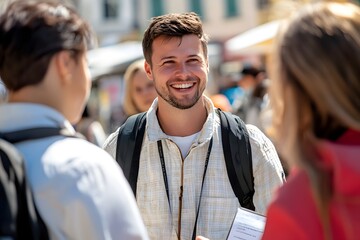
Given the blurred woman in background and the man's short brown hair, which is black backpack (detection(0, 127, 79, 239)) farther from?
the blurred woman in background

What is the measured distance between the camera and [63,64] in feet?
7.64

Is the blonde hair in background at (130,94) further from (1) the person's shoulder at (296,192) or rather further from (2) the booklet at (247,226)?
(1) the person's shoulder at (296,192)

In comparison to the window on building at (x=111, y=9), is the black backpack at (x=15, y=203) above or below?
above

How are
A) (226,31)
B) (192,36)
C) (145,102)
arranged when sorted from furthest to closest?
(226,31), (145,102), (192,36)

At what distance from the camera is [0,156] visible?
2182mm

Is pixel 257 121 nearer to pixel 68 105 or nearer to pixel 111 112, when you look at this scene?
pixel 68 105

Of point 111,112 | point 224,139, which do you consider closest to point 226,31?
point 111,112

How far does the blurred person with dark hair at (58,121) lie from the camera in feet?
7.23

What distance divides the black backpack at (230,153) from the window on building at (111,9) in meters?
37.5

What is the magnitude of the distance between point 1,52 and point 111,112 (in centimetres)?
2062

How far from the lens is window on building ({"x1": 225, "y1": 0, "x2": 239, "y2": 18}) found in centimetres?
3842

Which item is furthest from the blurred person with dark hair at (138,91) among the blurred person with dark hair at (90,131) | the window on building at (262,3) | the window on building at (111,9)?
the window on building at (111,9)

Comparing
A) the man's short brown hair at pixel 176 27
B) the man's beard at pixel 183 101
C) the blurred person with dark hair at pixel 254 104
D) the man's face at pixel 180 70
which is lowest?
the blurred person with dark hair at pixel 254 104

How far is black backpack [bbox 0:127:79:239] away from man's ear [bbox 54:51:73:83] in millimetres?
256
